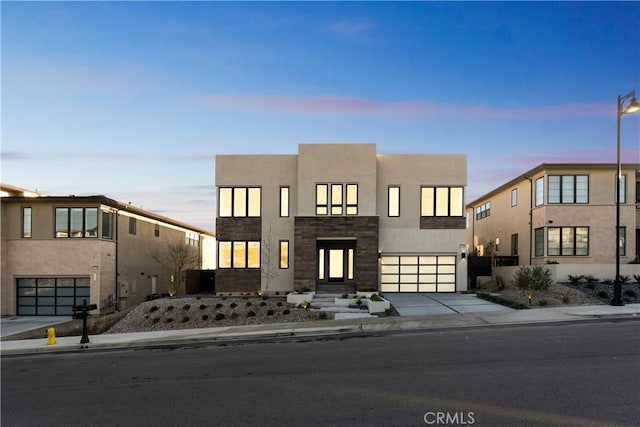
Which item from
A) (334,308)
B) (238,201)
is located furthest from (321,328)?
(238,201)

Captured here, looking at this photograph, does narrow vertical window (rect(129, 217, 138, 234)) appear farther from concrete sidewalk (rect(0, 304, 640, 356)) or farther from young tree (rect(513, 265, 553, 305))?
young tree (rect(513, 265, 553, 305))

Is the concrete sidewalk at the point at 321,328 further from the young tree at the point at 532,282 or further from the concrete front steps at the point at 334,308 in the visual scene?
the young tree at the point at 532,282

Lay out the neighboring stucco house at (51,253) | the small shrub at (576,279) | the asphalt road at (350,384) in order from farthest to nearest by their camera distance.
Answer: the neighboring stucco house at (51,253), the small shrub at (576,279), the asphalt road at (350,384)

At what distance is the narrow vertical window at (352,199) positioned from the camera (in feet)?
87.0

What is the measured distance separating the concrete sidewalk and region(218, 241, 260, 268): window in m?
9.93

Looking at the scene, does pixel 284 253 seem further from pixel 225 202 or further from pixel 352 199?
pixel 352 199

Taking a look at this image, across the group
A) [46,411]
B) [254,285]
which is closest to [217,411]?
[46,411]

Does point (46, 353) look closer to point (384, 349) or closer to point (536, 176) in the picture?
point (384, 349)

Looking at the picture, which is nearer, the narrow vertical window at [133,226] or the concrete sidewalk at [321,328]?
the concrete sidewalk at [321,328]

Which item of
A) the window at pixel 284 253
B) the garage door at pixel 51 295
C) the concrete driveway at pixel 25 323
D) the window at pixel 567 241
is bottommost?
Result: the concrete driveway at pixel 25 323

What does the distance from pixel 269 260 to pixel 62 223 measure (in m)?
12.5

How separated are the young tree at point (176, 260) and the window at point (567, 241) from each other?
81.8 feet

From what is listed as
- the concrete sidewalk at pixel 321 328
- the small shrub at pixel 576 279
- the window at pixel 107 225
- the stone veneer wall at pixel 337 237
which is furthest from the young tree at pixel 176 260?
the small shrub at pixel 576 279

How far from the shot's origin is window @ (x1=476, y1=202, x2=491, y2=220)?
41216 millimetres
